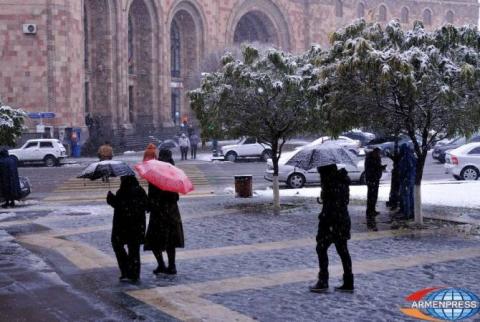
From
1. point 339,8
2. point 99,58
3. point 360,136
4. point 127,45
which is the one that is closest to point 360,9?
point 339,8

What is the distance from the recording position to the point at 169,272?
9344mm

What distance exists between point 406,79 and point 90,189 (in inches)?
608

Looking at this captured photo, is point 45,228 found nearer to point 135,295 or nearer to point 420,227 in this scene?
point 135,295

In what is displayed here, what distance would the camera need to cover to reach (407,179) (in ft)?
48.1

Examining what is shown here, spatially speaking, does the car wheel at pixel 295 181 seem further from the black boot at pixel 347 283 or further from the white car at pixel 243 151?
the black boot at pixel 347 283

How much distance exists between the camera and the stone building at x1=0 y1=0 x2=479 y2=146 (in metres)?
38.9

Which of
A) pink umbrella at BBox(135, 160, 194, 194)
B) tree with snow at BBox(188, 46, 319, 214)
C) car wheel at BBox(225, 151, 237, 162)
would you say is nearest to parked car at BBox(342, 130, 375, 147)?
car wheel at BBox(225, 151, 237, 162)

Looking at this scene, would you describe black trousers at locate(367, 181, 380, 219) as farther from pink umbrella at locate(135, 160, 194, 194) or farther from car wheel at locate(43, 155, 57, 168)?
car wheel at locate(43, 155, 57, 168)

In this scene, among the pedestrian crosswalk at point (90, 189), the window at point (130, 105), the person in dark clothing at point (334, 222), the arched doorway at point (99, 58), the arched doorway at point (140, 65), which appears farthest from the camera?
the window at point (130, 105)

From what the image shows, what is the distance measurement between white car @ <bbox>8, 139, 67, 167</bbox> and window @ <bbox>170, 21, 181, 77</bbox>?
21.9 meters

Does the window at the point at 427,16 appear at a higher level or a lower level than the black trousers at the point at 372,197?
higher

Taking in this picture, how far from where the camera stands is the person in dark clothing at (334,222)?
8.07 meters

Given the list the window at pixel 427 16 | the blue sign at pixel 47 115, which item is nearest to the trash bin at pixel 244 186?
the blue sign at pixel 47 115

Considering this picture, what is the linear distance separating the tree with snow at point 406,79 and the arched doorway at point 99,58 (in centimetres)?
3240
